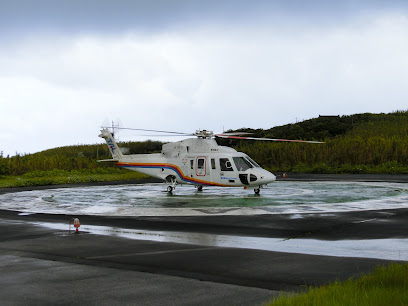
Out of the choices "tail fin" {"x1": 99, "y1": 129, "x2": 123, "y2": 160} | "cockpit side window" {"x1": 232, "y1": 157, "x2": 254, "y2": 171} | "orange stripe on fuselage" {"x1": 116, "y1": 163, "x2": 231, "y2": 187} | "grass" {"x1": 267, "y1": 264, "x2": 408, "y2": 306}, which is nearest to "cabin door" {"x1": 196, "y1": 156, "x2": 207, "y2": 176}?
"orange stripe on fuselage" {"x1": 116, "y1": 163, "x2": 231, "y2": 187}

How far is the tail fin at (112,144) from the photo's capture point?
3043 centimetres

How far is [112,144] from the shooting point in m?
30.9

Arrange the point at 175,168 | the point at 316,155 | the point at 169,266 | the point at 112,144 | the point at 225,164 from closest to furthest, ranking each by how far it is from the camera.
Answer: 1. the point at 169,266
2. the point at 225,164
3. the point at 175,168
4. the point at 112,144
5. the point at 316,155

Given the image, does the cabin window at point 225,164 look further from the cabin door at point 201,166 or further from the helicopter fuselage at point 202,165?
the cabin door at point 201,166

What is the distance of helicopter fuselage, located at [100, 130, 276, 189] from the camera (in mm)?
24578

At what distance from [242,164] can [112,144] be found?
31.7 feet

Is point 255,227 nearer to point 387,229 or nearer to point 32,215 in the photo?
point 387,229

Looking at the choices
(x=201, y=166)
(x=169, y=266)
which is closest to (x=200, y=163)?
(x=201, y=166)

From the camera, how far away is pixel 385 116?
72.9 meters

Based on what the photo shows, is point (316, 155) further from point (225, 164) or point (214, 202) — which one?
point (214, 202)

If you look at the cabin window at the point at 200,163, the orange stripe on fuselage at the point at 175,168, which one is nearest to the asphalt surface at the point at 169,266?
the cabin window at the point at 200,163

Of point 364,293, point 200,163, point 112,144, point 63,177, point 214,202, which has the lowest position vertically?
point 364,293

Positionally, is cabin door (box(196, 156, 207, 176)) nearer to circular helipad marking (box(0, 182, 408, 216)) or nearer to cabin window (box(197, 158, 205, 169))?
cabin window (box(197, 158, 205, 169))

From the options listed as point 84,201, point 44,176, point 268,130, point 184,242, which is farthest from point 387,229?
point 268,130
